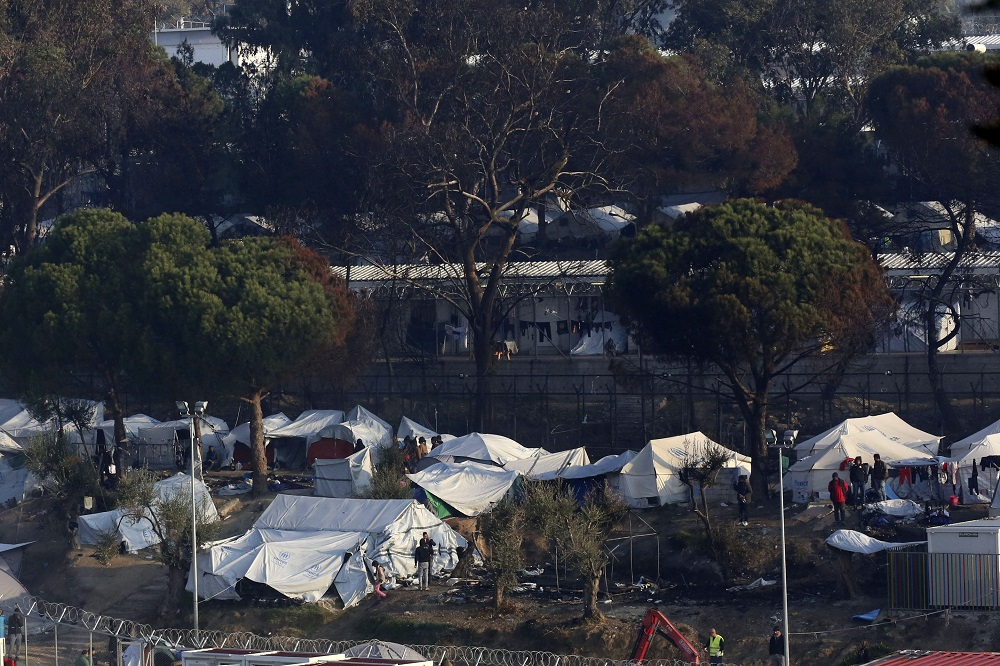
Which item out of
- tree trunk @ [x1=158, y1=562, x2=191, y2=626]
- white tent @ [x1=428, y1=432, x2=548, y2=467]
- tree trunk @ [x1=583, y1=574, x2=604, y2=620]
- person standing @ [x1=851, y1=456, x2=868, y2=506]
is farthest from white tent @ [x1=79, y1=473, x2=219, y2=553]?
person standing @ [x1=851, y1=456, x2=868, y2=506]

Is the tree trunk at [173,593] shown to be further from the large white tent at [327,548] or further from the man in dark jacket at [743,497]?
the man in dark jacket at [743,497]

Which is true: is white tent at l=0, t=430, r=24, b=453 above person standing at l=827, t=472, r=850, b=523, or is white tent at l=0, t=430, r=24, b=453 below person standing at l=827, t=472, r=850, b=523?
above

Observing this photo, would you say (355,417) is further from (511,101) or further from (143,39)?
(143,39)

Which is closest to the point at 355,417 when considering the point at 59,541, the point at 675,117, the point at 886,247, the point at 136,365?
the point at 136,365

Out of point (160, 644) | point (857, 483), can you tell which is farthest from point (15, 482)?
point (857, 483)

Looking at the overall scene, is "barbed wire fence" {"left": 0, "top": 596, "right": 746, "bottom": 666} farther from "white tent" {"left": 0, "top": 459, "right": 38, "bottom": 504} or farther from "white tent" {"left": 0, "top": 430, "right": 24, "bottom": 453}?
"white tent" {"left": 0, "top": 430, "right": 24, "bottom": 453}

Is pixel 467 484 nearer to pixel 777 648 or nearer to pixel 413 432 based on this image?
pixel 413 432
